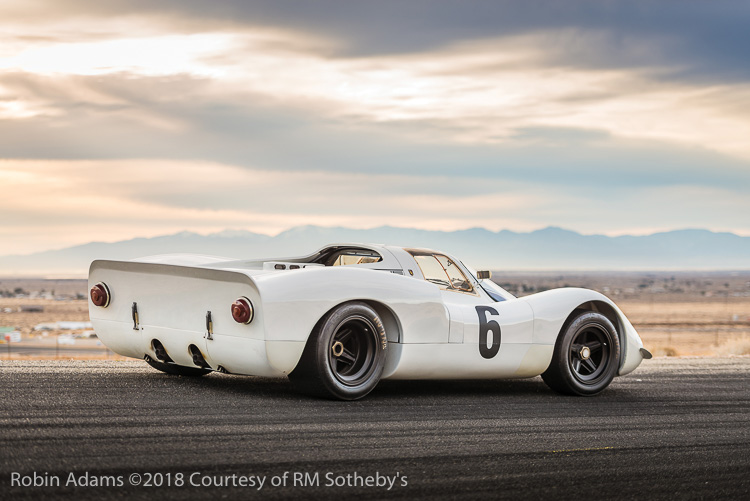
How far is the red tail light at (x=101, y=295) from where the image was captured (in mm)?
9836

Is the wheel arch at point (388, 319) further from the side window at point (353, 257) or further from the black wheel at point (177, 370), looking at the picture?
the black wheel at point (177, 370)

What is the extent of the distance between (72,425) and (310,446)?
1.78 m

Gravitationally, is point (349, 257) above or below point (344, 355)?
above

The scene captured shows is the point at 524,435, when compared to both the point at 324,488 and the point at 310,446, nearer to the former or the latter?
the point at 310,446

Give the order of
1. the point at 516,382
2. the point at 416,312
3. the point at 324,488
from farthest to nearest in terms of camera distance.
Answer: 1. the point at 516,382
2. the point at 416,312
3. the point at 324,488

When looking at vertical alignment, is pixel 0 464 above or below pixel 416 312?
below

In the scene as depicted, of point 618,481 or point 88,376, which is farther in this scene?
point 88,376

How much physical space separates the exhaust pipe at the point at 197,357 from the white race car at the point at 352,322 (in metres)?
0.01

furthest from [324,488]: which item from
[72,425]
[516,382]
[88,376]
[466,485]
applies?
[516,382]

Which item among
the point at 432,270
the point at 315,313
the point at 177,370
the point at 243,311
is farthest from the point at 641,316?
the point at 243,311

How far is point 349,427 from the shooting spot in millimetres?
7316

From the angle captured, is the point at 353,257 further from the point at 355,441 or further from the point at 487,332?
the point at 355,441

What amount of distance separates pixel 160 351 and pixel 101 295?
3.23ft

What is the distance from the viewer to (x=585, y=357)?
10.3m
